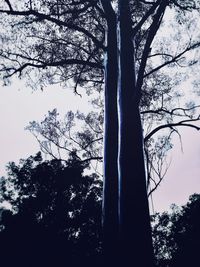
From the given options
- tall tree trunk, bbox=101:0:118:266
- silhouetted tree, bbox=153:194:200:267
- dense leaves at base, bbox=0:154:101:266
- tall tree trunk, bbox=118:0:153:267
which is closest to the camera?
tall tree trunk, bbox=118:0:153:267

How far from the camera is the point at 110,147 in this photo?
533cm

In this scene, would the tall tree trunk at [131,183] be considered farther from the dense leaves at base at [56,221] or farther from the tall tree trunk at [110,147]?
the dense leaves at base at [56,221]

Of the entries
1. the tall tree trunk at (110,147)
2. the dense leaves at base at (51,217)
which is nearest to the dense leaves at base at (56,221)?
the dense leaves at base at (51,217)

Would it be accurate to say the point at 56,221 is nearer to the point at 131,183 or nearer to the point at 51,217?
the point at 51,217

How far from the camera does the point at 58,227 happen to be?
1006 cm

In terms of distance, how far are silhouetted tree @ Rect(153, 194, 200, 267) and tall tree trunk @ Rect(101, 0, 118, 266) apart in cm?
942

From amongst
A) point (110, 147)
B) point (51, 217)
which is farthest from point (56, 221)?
point (110, 147)

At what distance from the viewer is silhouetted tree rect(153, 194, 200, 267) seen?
13078 mm

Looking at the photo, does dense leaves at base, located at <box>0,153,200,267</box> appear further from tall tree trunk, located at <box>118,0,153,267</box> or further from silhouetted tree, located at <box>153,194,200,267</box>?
tall tree trunk, located at <box>118,0,153,267</box>

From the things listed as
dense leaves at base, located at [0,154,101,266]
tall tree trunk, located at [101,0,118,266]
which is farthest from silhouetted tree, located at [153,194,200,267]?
tall tree trunk, located at [101,0,118,266]

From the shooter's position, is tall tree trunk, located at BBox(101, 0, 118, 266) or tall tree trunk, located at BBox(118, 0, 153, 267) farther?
tall tree trunk, located at BBox(101, 0, 118, 266)

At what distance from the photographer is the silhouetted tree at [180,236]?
13.1 metres

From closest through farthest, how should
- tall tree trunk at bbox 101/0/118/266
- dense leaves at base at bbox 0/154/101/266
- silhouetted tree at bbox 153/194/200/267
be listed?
tall tree trunk at bbox 101/0/118/266 < dense leaves at base at bbox 0/154/101/266 < silhouetted tree at bbox 153/194/200/267

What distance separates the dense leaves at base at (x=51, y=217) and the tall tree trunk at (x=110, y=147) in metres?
3.33
